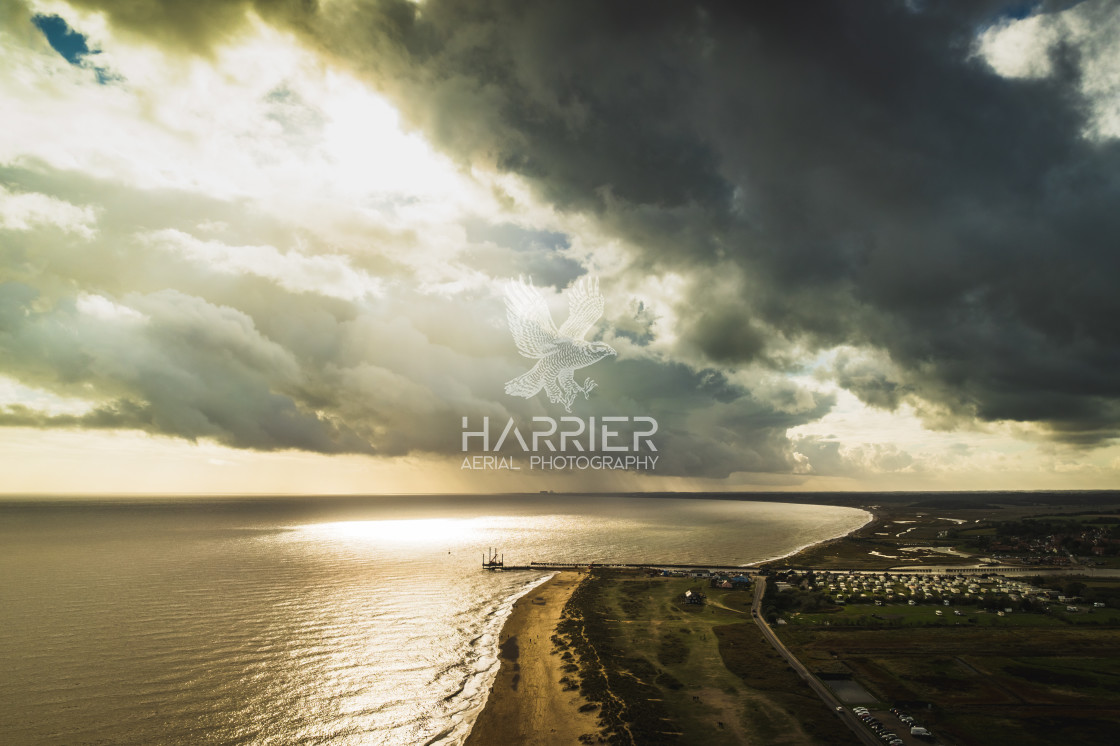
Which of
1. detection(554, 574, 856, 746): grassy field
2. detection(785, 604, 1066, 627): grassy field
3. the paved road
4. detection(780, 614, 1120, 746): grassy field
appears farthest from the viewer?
detection(785, 604, 1066, 627): grassy field

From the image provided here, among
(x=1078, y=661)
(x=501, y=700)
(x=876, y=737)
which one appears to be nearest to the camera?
(x=876, y=737)

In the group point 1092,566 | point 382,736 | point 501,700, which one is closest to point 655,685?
point 501,700

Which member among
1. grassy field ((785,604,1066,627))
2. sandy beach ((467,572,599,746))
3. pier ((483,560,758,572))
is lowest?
pier ((483,560,758,572))

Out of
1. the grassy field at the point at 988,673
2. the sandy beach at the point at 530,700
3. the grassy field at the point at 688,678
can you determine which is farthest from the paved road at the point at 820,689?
the sandy beach at the point at 530,700

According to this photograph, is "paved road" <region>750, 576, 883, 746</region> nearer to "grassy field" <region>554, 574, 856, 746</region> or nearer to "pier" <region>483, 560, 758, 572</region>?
"grassy field" <region>554, 574, 856, 746</region>

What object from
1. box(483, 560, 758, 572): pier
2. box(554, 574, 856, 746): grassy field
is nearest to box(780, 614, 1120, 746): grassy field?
box(554, 574, 856, 746): grassy field

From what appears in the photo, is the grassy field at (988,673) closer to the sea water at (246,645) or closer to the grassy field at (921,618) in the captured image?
the grassy field at (921,618)

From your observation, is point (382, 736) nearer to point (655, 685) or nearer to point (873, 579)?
point (655, 685)
